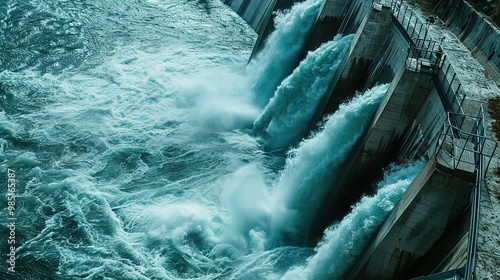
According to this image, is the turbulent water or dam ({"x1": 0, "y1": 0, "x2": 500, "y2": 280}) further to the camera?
the turbulent water

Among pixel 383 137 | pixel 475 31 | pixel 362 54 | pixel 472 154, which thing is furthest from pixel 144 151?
pixel 472 154

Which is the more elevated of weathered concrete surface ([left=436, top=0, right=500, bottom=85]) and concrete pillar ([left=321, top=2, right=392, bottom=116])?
weathered concrete surface ([left=436, top=0, right=500, bottom=85])

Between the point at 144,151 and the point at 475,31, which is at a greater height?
the point at 475,31

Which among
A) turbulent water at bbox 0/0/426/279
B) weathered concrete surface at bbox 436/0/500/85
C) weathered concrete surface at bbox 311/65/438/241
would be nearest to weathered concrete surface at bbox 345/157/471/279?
turbulent water at bbox 0/0/426/279

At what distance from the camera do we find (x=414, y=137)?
17391mm

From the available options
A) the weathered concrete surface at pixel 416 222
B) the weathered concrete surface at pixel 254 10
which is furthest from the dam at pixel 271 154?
the weathered concrete surface at pixel 254 10

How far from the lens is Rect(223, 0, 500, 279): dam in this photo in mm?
12969

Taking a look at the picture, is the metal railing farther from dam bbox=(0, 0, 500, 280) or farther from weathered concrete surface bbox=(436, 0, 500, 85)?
weathered concrete surface bbox=(436, 0, 500, 85)

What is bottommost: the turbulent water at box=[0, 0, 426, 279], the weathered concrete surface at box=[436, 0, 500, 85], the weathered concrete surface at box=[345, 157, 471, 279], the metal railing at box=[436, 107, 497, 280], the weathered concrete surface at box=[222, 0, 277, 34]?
the turbulent water at box=[0, 0, 426, 279]

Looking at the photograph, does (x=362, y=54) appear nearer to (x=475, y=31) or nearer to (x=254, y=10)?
(x=475, y=31)

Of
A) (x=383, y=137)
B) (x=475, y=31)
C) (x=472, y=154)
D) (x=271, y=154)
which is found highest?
(x=475, y=31)

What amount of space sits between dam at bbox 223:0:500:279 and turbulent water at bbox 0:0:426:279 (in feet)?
4.73

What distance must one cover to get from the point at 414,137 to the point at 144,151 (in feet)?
47.3

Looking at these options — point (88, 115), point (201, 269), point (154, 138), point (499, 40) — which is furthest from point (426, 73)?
point (88, 115)
